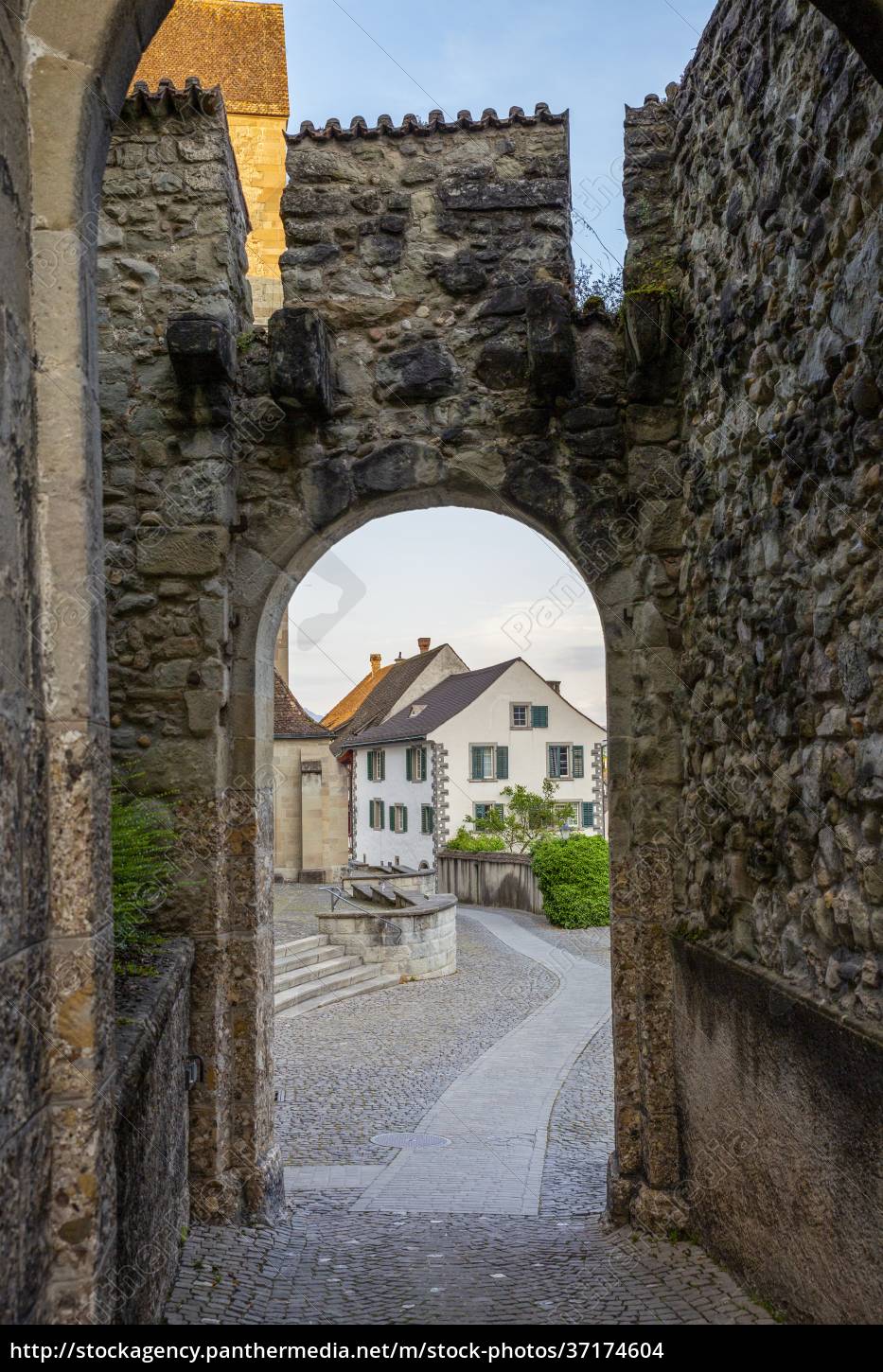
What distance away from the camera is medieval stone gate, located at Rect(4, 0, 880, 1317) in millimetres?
2963

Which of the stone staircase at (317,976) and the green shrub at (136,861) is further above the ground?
the green shrub at (136,861)

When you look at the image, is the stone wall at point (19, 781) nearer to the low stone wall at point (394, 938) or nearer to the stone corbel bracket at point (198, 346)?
the stone corbel bracket at point (198, 346)

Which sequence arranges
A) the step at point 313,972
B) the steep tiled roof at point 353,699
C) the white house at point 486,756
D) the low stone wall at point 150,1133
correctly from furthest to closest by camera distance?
1. the steep tiled roof at point 353,699
2. the white house at point 486,756
3. the step at point 313,972
4. the low stone wall at point 150,1133

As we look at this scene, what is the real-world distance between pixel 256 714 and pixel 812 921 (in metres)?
2.77

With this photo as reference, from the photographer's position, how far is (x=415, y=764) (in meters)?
28.3

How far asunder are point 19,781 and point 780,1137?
8.40 feet

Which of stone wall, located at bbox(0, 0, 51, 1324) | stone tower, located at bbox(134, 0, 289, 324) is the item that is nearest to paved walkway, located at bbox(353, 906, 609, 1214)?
stone wall, located at bbox(0, 0, 51, 1324)

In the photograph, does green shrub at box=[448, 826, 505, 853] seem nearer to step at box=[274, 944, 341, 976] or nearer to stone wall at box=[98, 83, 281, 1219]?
step at box=[274, 944, 341, 976]

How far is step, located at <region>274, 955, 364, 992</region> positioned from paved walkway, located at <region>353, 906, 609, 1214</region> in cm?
241

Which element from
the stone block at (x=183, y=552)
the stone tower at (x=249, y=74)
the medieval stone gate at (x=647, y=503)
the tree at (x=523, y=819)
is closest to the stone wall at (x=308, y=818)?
the tree at (x=523, y=819)

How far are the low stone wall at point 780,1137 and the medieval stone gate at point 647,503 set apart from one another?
16 millimetres

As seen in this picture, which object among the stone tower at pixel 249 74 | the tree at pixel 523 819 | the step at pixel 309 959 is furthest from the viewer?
the tree at pixel 523 819

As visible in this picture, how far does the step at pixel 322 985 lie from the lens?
35.8ft

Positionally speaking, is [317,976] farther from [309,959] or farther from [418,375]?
[418,375]
